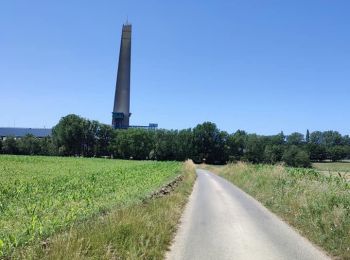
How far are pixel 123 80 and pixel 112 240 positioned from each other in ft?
511

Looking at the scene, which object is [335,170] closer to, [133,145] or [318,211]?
[318,211]

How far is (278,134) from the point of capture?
180 metres

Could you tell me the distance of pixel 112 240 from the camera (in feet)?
33.6

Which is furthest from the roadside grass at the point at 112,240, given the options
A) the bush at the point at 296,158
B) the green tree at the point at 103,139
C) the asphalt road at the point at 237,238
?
the green tree at the point at 103,139

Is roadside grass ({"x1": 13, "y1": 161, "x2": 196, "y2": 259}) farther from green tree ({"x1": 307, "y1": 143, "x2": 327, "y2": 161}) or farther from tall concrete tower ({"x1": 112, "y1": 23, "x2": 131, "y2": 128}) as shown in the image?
tall concrete tower ({"x1": 112, "y1": 23, "x2": 131, "y2": 128})

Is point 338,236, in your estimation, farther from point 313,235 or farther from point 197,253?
point 197,253

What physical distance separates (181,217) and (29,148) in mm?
140564

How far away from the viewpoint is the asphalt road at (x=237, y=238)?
11.6 metres

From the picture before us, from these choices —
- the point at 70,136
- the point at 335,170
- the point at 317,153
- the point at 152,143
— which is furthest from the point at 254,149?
the point at 335,170

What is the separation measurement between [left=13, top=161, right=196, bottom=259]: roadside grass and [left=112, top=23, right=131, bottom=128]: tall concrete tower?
497ft

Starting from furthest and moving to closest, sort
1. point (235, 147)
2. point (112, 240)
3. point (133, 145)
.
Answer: point (235, 147), point (133, 145), point (112, 240)

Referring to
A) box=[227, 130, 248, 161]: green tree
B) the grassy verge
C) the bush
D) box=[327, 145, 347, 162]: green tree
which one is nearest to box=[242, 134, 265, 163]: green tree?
box=[227, 130, 248, 161]: green tree

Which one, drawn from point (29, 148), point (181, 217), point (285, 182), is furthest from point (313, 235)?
point (29, 148)

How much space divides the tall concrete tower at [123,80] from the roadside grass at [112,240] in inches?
5966
